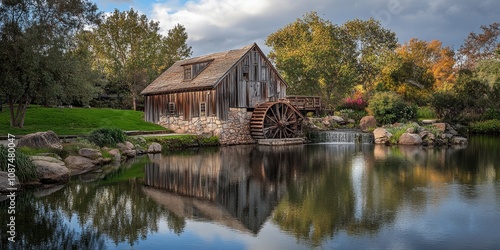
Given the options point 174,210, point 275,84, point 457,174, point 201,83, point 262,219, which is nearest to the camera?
point 262,219

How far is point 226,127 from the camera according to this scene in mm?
30453

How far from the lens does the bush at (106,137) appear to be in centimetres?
2150

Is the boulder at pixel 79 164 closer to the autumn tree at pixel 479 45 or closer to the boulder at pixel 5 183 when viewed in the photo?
the boulder at pixel 5 183

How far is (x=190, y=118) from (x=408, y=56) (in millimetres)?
33917

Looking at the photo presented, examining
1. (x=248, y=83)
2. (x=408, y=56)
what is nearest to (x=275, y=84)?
(x=248, y=83)

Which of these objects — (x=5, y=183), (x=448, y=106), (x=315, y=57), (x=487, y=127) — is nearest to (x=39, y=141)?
(x=5, y=183)

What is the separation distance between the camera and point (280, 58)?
47969mm

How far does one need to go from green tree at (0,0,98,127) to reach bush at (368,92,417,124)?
24953mm

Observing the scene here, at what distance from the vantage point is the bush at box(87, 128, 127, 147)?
70.5ft

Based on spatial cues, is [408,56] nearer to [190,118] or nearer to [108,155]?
[190,118]

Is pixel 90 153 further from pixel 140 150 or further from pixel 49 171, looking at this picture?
pixel 140 150

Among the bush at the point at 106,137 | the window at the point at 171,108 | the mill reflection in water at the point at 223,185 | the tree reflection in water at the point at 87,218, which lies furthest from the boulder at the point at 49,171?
the window at the point at 171,108

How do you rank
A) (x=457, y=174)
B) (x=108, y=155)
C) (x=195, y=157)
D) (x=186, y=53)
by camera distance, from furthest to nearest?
(x=186, y=53) → (x=195, y=157) → (x=108, y=155) → (x=457, y=174)

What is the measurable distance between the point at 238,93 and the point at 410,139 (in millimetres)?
12771
